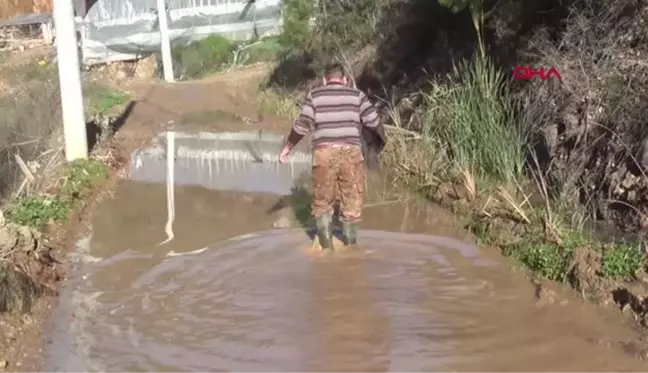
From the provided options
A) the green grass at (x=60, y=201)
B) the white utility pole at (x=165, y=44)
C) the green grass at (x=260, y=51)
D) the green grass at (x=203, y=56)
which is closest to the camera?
the green grass at (x=60, y=201)

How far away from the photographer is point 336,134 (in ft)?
25.1

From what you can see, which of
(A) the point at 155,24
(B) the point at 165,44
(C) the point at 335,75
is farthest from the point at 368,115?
(A) the point at 155,24

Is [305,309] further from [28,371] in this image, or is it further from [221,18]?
[221,18]

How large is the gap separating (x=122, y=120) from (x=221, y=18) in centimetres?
1113

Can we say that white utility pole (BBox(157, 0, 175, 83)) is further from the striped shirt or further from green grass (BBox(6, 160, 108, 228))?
the striped shirt

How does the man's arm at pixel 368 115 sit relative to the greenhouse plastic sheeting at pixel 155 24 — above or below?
below

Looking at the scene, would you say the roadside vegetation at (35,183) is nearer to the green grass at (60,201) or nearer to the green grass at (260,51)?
the green grass at (60,201)

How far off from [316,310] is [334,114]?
72.5 inches

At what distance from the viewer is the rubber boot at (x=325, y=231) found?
7.91 meters

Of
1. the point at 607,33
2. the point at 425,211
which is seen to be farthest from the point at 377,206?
the point at 607,33

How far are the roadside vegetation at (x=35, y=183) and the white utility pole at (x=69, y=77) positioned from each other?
294 millimetres

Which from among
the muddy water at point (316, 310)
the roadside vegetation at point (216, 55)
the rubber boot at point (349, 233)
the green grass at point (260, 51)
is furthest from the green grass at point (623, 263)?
the roadside vegetation at point (216, 55)

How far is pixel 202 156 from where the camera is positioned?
14.1 metres

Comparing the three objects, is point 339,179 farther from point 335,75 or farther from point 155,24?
point 155,24
